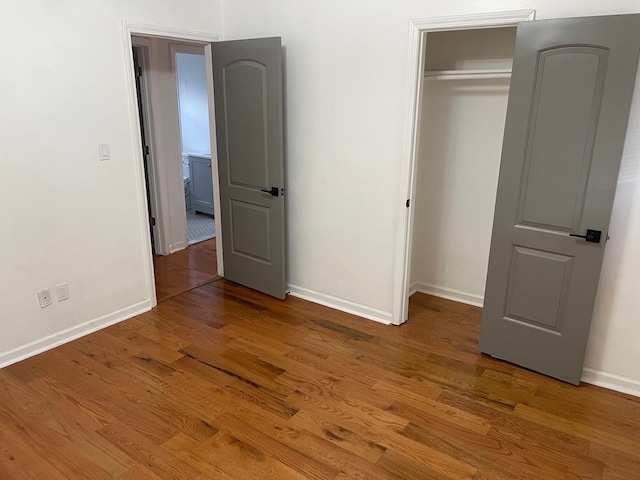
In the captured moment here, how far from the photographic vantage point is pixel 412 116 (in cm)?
307

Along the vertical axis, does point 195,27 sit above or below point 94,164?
above

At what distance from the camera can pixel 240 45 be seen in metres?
3.57

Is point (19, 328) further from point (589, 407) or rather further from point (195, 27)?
point (589, 407)

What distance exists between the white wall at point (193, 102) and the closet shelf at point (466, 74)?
3.92m

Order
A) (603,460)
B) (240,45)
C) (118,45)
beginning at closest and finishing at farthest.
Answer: (603,460)
(118,45)
(240,45)

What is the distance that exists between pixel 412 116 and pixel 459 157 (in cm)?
85

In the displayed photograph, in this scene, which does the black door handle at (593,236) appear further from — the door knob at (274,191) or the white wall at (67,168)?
the white wall at (67,168)

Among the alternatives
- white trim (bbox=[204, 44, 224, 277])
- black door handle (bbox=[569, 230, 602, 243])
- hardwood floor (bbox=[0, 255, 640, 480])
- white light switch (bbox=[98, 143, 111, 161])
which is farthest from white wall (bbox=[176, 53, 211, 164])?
black door handle (bbox=[569, 230, 602, 243])

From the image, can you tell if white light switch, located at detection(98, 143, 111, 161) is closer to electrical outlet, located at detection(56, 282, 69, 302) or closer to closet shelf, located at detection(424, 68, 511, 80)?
electrical outlet, located at detection(56, 282, 69, 302)

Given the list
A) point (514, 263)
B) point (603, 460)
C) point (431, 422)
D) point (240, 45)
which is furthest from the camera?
point (240, 45)

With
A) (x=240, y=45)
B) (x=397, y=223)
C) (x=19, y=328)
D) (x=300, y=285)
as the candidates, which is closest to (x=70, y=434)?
(x=19, y=328)

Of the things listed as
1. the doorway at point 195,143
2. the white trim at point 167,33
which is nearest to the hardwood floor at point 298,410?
the white trim at point 167,33

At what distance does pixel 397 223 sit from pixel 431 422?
4.52 feet

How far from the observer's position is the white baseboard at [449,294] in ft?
12.8
